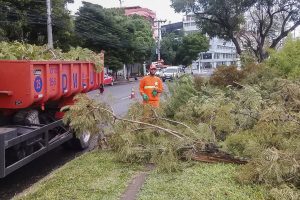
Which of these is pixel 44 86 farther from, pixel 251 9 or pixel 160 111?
pixel 251 9

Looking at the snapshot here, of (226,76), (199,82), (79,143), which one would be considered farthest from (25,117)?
(226,76)

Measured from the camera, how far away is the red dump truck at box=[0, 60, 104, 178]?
5719 millimetres

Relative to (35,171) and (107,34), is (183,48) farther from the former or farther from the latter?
(35,171)

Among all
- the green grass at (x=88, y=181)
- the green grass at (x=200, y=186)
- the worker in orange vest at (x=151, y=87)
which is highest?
the worker in orange vest at (x=151, y=87)

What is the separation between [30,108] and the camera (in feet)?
21.9

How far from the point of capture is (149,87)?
9367 mm

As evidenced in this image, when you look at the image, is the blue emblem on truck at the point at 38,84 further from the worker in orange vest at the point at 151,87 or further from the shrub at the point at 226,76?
the shrub at the point at 226,76

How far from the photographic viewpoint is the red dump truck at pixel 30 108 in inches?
225

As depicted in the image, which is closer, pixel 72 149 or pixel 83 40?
pixel 72 149

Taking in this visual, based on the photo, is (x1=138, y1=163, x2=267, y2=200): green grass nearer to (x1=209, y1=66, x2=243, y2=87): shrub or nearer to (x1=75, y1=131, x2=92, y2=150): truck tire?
(x1=75, y1=131, x2=92, y2=150): truck tire

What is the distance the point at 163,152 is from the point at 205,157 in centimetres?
69

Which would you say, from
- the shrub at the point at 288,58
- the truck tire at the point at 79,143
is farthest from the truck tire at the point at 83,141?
the shrub at the point at 288,58

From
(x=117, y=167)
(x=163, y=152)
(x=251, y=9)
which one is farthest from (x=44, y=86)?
(x=251, y=9)

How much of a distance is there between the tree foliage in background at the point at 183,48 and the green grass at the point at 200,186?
6231 centimetres
